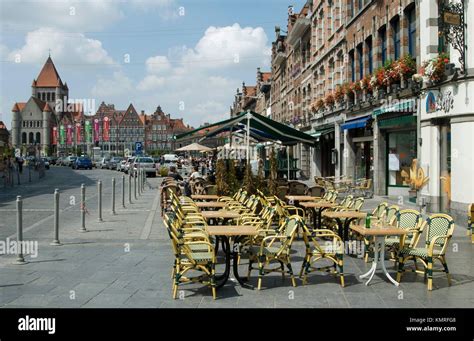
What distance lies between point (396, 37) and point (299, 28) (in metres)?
19.4

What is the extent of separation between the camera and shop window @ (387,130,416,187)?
18766 mm

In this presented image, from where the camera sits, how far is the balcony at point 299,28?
1442 inches

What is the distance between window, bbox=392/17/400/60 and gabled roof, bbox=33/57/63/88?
509ft

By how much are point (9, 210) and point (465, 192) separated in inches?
545

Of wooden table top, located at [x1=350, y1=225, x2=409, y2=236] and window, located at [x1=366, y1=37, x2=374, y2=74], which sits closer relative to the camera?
wooden table top, located at [x1=350, y1=225, x2=409, y2=236]

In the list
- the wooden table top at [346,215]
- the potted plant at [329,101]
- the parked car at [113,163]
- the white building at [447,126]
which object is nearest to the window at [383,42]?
the white building at [447,126]

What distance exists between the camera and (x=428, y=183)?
15.6 meters

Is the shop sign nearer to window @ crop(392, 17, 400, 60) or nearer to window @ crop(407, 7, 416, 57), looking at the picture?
window @ crop(407, 7, 416, 57)

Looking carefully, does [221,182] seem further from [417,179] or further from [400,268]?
[400,268]

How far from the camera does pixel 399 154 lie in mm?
19891

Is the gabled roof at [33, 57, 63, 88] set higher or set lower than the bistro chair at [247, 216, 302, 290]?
higher

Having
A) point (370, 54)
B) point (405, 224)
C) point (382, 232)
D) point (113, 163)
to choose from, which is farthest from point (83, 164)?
point (382, 232)

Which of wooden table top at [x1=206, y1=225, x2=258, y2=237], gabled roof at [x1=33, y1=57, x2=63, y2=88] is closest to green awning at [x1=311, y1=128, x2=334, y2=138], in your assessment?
wooden table top at [x1=206, y1=225, x2=258, y2=237]
